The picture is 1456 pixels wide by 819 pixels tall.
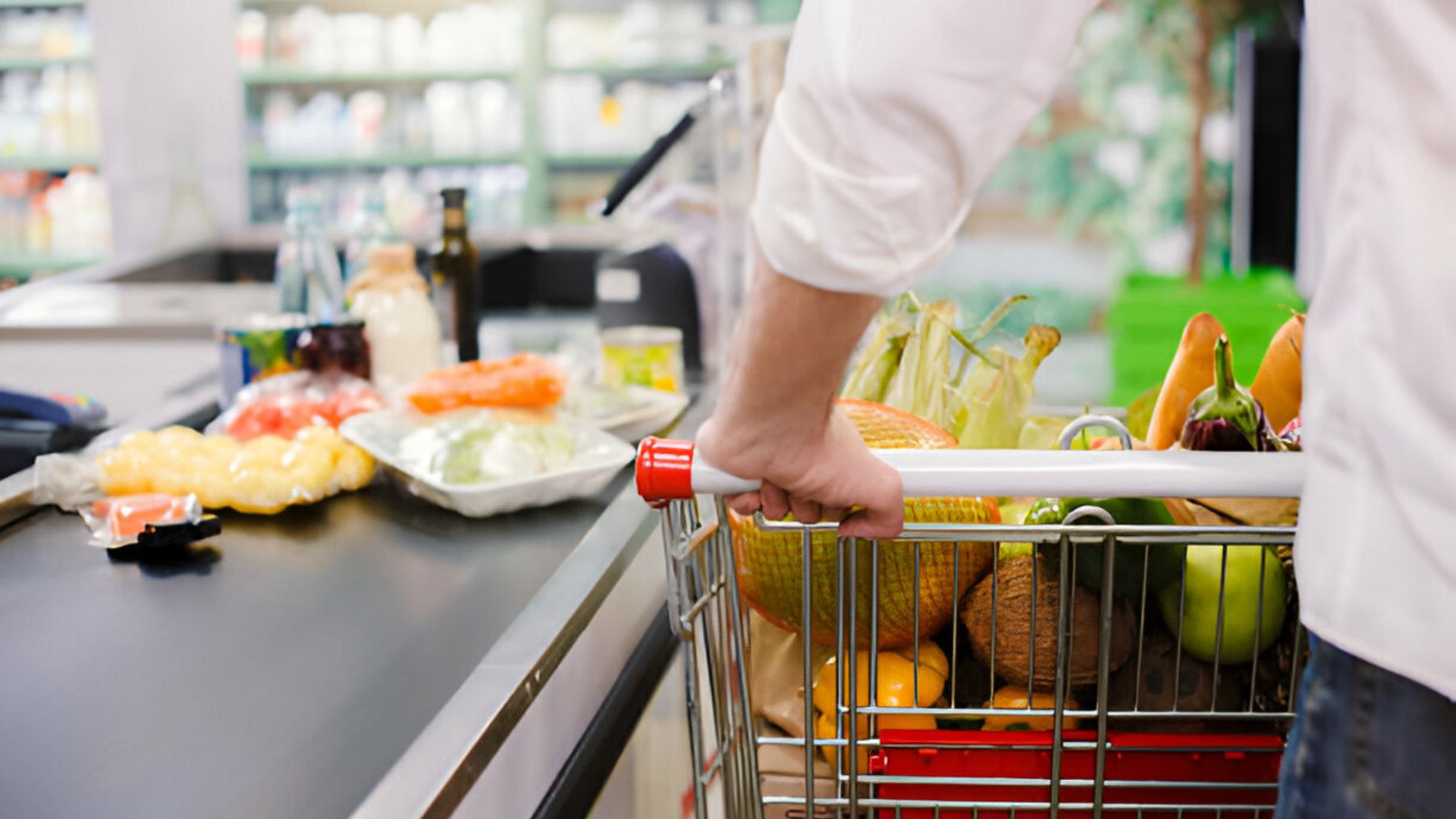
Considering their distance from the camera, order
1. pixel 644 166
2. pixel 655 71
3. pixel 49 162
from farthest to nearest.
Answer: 1. pixel 49 162
2. pixel 655 71
3. pixel 644 166

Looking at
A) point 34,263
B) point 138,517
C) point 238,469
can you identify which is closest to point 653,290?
point 238,469

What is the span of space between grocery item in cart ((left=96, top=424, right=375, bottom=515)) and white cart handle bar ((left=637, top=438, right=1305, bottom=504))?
26.3 inches

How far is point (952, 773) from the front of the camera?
36.1 inches

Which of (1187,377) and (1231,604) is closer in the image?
(1231,604)

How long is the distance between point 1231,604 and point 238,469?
90 centimetres

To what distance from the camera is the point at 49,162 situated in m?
5.86

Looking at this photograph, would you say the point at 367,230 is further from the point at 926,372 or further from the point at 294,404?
the point at 926,372

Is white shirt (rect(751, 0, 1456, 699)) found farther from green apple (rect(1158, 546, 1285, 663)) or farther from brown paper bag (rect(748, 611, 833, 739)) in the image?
brown paper bag (rect(748, 611, 833, 739))

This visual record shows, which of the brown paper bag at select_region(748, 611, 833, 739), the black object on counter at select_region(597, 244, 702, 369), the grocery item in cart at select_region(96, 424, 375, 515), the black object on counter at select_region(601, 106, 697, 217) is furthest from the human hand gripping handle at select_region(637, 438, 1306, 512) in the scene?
the black object on counter at select_region(597, 244, 702, 369)

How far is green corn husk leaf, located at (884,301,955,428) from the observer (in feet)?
3.75

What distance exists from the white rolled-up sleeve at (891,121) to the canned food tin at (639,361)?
1.20 m

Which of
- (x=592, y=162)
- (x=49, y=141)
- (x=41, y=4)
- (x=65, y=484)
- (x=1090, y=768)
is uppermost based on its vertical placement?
(x=41, y=4)

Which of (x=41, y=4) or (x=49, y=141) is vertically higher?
(x=41, y=4)

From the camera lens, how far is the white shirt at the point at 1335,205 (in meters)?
0.55
